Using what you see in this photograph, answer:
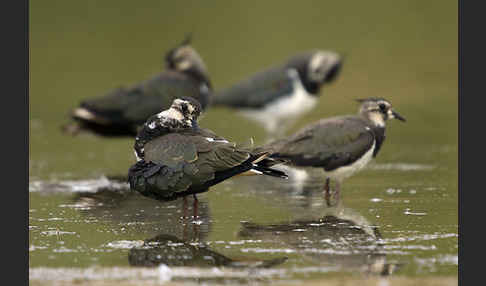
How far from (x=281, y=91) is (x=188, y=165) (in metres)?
6.12

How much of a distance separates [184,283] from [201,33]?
15032 millimetres

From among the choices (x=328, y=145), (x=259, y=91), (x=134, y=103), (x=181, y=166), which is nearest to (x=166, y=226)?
(x=181, y=166)

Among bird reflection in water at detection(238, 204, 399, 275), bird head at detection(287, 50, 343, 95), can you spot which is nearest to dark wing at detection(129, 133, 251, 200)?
bird reflection in water at detection(238, 204, 399, 275)

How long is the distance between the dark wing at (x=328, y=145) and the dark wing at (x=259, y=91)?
4431 millimetres

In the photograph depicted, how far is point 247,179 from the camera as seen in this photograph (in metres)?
9.65

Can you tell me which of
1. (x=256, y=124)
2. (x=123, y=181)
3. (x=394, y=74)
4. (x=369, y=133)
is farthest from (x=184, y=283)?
(x=394, y=74)

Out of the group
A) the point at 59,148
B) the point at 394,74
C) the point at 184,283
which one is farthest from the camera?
the point at 394,74

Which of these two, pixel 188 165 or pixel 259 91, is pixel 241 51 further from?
pixel 188 165

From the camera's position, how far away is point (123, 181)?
9688 millimetres

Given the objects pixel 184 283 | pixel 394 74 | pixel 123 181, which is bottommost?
pixel 184 283

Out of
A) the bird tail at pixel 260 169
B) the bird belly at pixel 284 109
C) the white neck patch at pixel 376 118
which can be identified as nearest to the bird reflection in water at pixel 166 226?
the bird tail at pixel 260 169

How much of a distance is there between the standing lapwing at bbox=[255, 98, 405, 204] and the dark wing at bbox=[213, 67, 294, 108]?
4.34m

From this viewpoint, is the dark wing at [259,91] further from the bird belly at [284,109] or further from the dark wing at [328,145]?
the dark wing at [328,145]

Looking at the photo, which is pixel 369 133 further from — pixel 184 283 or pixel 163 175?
pixel 184 283
